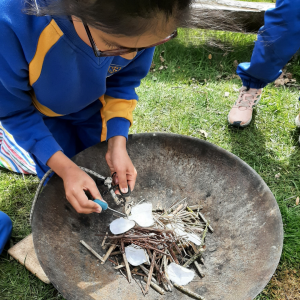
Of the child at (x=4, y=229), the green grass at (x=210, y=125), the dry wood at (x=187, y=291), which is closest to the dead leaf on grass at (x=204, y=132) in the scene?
the green grass at (x=210, y=125)

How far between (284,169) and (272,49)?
3.50 feet

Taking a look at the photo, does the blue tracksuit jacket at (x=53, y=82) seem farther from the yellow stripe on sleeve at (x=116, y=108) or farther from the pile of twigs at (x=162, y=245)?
the pile of twigs at (x=162, y=245)

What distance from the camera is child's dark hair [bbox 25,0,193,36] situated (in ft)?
2.79

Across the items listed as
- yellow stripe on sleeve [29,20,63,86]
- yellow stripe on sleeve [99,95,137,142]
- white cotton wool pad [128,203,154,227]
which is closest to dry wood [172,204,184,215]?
white cotton wool pad [128,203,154,227]

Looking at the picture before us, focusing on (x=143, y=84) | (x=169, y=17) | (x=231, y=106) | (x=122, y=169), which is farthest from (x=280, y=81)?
(x=169, y=17)

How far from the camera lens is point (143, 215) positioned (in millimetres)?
1766

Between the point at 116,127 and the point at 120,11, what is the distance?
3.16 feet

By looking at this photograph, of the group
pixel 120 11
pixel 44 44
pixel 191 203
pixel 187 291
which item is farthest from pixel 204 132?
pixel 120 11

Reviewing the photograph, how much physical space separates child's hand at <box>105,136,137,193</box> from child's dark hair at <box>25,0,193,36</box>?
2.73ft

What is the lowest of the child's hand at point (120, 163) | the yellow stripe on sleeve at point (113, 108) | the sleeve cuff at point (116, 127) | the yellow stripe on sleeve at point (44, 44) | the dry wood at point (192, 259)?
the dry wood at point (192, 259)

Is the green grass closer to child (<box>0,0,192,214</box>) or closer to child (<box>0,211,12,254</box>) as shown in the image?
child (<box>0,211,12,254</box>)

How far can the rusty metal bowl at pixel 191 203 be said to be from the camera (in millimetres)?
1415

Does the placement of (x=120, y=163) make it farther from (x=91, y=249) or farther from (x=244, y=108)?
(x=244, y=108)

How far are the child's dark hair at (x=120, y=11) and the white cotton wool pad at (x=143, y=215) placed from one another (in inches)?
43.4
